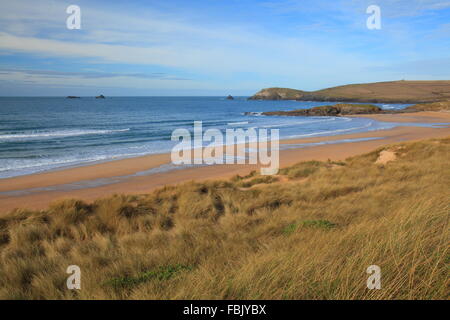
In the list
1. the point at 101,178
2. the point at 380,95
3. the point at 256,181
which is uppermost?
the point at 380,95

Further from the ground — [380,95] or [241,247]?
[380,95]

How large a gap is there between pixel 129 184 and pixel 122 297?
36.4 ft

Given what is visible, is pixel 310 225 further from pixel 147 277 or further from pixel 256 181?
pixel 256 181

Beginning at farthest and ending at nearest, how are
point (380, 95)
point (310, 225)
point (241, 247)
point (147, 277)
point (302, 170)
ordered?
point (380, 95) < point (302, 170) < point (310, 225) < point (241, 247) < point (147, 277)

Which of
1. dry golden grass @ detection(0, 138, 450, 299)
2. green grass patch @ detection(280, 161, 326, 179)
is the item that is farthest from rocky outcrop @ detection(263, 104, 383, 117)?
dry golden grass @ detection(0, 138, 450, 299)

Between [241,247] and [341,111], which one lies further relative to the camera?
[341,111]

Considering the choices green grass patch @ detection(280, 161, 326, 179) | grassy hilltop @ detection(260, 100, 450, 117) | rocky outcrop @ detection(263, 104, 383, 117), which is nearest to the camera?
green grass patch @ detection(280, 161, 326, 179)

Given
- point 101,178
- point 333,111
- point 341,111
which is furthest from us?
point 341,111

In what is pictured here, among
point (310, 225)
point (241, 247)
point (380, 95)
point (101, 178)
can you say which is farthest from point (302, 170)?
point (380, 95)

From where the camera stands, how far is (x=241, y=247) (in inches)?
191

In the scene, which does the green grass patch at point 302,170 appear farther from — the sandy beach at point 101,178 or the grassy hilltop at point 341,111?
the grassy hilltop at point 341,111

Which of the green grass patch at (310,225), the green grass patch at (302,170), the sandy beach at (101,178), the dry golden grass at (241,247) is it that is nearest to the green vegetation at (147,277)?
the dry golden grass at (241,247)

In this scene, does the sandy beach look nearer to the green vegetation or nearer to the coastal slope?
the green vegetation

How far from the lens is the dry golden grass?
311 cm
